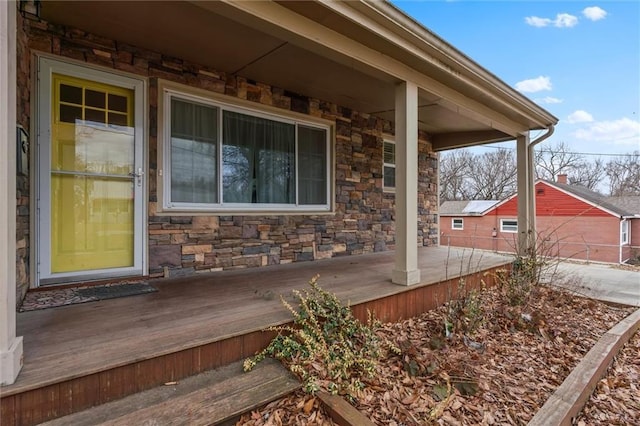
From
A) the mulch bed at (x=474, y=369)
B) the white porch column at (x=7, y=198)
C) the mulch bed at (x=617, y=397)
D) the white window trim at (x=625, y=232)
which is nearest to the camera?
the white porch column at (x=7, y=198)

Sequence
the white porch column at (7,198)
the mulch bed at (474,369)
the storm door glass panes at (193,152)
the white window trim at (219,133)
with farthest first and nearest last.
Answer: the storm door glass panes at (193,152), the white window trim at (219,133), the mulch bed at (474,369), the white porch column at (7,198)

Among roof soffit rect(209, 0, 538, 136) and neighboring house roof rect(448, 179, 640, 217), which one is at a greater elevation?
roof soffit rect(209, 0, 538, 136)

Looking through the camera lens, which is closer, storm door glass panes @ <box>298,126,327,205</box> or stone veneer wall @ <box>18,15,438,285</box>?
stone veneer wall @ <box>18,15,438,285</box>

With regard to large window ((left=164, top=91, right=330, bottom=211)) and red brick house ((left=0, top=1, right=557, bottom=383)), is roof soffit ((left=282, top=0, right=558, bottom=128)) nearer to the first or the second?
red brick house ((left=0, top=1, right=557, bottom=383))

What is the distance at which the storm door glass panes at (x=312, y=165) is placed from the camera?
462 centimetres

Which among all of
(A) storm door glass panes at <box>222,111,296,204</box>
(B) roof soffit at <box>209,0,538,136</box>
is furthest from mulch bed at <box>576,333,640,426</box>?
(A) storm door glass panes at <box>222,111,296,204</box>

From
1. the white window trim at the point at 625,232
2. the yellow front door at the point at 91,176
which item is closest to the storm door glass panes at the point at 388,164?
the yellow front door at the point at 91,176

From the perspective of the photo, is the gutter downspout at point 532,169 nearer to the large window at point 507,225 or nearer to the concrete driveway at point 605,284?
the concrete driveway at point 605,284

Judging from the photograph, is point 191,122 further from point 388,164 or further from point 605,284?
point 605,284

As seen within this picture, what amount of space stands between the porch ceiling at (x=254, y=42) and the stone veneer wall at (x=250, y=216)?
5.4 inches

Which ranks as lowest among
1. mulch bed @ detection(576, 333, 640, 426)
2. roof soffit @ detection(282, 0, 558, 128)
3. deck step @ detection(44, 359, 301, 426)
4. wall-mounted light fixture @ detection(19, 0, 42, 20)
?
mulch bed @ detection(576, 333, 640, 426)

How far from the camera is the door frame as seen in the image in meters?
2.72

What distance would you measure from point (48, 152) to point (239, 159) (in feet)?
5.96

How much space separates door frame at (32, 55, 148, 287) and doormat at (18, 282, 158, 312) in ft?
0.50
